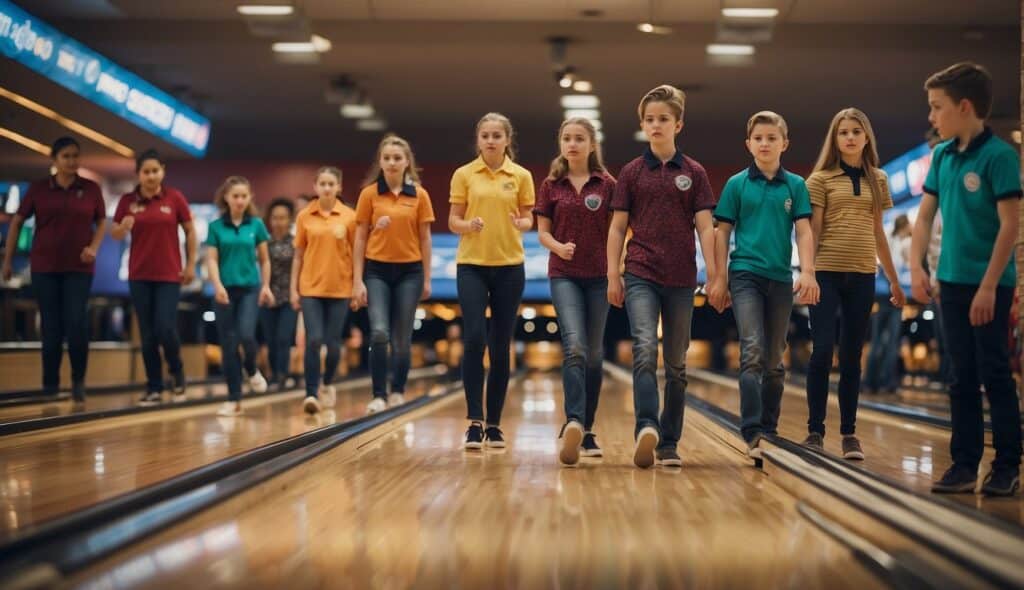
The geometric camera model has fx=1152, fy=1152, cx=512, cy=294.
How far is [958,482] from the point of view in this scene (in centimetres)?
333

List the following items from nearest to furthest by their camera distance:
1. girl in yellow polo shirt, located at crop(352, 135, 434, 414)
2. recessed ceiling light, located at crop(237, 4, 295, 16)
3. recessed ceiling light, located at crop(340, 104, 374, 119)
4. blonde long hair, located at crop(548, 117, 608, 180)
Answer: blonde long hair, located at crop(548, 117, 608, 180) < girl in yellow polo shirt, located at crop(352, 135, 434, 414) < recessed ceiling light, located at crop(237, 4, 295, 16) < recessed ceiling light, located at crop(340, 104, 374, 119)

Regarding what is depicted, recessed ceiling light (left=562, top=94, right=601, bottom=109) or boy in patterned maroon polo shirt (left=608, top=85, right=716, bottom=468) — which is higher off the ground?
recessed ceiling light (left=562, top=94, right=601, bottom=109)

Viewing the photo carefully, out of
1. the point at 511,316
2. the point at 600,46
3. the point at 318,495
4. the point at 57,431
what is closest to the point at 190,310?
the point at 600,46

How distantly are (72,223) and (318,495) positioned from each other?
13.3 feet

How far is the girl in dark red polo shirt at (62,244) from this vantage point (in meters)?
6.88

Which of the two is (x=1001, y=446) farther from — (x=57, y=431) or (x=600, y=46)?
(x=600, y=46)

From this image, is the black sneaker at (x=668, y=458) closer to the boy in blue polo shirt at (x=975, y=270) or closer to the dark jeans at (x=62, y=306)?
the boy in blue polo shirt at (x=975, y=270)

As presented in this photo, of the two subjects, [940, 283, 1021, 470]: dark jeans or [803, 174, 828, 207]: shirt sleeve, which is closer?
[940, 283, 1021, 470]: dark jeans

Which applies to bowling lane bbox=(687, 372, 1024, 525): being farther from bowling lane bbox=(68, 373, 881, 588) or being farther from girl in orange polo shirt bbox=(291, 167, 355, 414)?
girl in orange polo shirt bbox=(291, 167, 355, 414)

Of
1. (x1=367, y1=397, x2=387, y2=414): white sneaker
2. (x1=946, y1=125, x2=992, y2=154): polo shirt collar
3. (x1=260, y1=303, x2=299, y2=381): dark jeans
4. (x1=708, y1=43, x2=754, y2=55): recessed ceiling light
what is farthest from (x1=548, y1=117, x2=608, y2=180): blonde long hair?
(x1=708, y1=43, x2=754, y2=55): recessed ceiling light

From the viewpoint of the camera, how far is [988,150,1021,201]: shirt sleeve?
125 inches

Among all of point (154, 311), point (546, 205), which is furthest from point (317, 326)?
point (546, 205)

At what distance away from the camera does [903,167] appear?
506 inches

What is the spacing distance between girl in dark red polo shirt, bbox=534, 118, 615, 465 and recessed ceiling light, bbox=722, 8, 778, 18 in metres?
5.09
